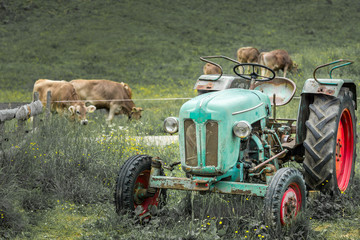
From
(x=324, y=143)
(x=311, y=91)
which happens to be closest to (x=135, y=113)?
(x=311, y=91)

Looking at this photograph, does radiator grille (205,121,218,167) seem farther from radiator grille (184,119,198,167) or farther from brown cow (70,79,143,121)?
brown cow (70,79,143,121)

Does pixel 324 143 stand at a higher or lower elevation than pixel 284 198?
higher

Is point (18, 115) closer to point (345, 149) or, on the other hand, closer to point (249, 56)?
point (345, 149)

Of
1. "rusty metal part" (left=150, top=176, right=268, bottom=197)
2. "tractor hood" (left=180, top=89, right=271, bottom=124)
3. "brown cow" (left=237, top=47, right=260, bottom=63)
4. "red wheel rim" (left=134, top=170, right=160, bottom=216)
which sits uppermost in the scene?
"brown cow" (left=237, top=47, right=260, bottom=63)

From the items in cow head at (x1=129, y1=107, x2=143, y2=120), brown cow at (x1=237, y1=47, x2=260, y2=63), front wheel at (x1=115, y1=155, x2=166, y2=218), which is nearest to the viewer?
front wheel at (x1=115, y1=155, x2=166, y2=218)

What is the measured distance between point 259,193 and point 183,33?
33.6 metres

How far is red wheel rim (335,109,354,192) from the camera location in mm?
6152

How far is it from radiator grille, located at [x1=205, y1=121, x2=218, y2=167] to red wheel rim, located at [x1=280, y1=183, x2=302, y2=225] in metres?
0.75

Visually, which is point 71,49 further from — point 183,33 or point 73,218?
point 73,218

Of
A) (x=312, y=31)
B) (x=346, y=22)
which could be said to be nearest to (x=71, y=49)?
(x=312, y=31)

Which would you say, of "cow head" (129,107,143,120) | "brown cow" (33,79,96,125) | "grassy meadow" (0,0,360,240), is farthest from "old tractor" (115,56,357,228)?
"cow head" (129,107,143,120)

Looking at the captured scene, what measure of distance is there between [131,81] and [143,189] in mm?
20907

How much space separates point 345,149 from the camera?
6434mm

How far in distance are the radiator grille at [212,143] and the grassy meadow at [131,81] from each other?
62 centimetres
